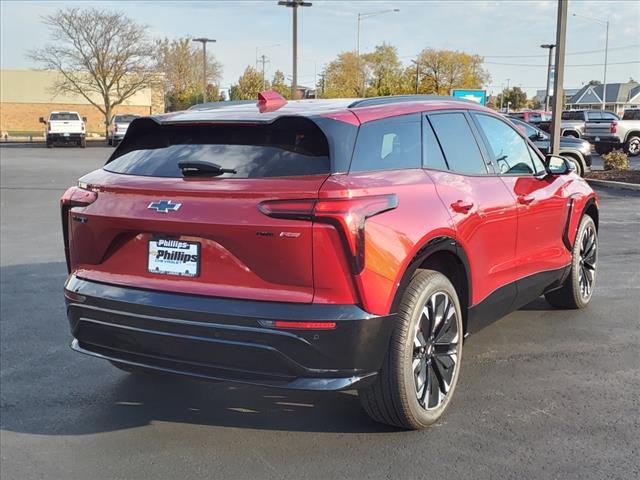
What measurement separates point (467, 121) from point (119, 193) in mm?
2302

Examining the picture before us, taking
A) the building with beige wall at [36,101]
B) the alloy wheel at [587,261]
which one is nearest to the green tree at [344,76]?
the building with beige wall at [36,101]

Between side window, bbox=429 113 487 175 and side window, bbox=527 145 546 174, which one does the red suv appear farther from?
side window, bbox=527 145 546 174

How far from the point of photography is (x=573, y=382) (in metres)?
4.38

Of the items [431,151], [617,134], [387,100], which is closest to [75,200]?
[387,100]

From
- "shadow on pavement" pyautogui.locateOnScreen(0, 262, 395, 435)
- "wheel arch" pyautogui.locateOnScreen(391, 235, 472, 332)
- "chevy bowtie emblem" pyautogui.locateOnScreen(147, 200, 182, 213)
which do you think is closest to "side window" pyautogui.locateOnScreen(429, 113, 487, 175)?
"wheel arch" pyautogui.locateOnScreen(391, 235, 472, 332)

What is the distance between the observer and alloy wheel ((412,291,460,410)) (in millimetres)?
3648

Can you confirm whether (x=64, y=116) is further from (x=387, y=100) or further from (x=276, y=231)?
(x=276, y=231)

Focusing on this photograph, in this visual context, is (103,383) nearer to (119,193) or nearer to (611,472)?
(119,193)

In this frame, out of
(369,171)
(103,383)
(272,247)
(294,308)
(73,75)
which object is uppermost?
(73,75)

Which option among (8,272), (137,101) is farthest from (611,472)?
(137,101)

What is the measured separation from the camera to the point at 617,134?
26.3 meters

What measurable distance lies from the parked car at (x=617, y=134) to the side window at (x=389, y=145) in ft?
82.0

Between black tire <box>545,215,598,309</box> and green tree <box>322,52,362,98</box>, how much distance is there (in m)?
56.7

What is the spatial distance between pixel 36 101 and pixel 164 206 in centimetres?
6855
